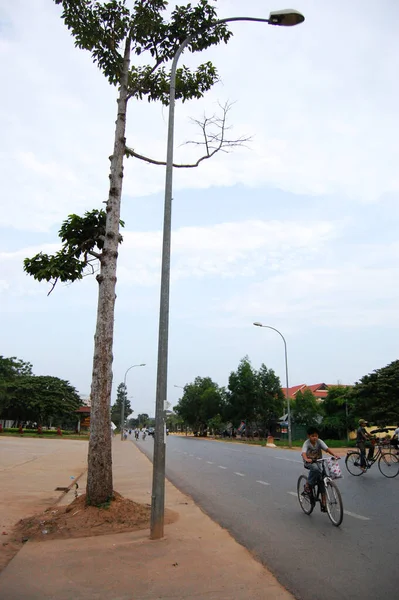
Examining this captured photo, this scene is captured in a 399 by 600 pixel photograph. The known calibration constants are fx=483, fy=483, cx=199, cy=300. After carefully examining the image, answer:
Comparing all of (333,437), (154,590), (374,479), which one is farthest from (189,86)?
(333,437)

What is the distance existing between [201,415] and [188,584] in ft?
305

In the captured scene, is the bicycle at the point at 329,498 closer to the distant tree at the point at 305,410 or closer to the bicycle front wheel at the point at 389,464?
the bicycle front wheel at the point at 389,464

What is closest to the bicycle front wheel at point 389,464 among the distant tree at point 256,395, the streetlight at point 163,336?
the streetlight at point 163,336

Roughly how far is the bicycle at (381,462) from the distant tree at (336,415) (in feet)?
107

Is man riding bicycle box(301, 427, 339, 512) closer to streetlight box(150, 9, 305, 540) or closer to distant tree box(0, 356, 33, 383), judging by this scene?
streetlight box(150, 9, 305, 540)

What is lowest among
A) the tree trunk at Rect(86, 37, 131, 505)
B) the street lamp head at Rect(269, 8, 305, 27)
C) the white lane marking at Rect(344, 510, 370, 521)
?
the white lane marking at Rect(344, 510, 370, 521)

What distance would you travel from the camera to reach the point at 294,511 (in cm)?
857

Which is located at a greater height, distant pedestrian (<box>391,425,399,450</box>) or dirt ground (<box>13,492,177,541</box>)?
distant pedestrian (<box>391,425,399,450</box>)

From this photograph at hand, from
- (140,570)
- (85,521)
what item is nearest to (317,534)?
(140,570)

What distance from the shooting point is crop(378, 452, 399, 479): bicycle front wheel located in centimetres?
1366

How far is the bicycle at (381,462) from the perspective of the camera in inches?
542

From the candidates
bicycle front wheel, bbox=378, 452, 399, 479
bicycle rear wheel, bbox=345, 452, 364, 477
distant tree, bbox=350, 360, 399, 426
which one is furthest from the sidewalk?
distant tree, bbox=350, 360, 399, 426

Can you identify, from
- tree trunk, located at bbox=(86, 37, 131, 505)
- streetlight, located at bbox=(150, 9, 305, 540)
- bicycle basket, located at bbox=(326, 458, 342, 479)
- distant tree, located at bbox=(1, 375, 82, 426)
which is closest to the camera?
streetlight, located at bbox=(150, 9, 305, 540)

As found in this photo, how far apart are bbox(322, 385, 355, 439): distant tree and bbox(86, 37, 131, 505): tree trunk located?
42.0m
